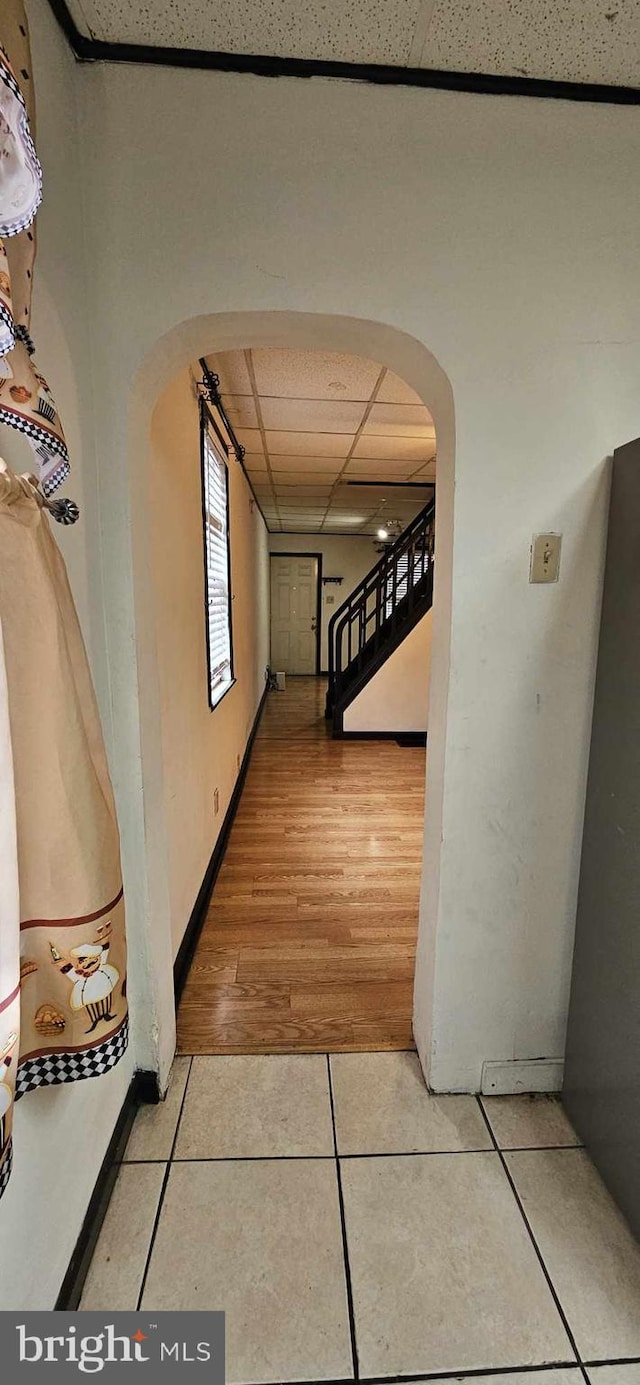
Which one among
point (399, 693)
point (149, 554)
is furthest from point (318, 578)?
point (149, 554)

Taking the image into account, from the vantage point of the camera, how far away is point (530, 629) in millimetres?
1272

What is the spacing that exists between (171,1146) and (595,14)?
256cm

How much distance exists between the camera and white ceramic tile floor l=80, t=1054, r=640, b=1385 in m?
0.95

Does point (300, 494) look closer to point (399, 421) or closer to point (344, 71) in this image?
point (399, 421)

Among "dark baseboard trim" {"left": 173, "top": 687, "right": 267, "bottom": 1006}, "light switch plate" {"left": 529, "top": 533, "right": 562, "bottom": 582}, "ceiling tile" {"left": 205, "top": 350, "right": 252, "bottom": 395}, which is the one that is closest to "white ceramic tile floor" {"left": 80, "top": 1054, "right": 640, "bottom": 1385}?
"dark baseboard trim" {"left": 173, "top": 687, "right": 267, "bottom": 1006}

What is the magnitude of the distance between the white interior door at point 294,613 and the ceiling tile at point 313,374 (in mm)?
6354

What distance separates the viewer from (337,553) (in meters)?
8.90

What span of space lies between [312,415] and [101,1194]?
3.20 meters

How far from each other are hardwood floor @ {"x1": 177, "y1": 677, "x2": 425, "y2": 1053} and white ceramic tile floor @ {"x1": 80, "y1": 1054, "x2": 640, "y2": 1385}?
21cm

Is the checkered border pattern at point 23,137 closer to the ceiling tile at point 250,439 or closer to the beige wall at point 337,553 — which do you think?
the ceiling tile at point 250,439

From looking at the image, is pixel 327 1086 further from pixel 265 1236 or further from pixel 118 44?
pixel 118 44

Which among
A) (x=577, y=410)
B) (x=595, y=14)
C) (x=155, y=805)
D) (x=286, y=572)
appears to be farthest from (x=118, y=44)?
(x=286, y=572)

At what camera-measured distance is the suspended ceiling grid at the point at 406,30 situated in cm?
98

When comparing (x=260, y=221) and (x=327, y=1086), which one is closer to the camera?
(x=260, y=221)
